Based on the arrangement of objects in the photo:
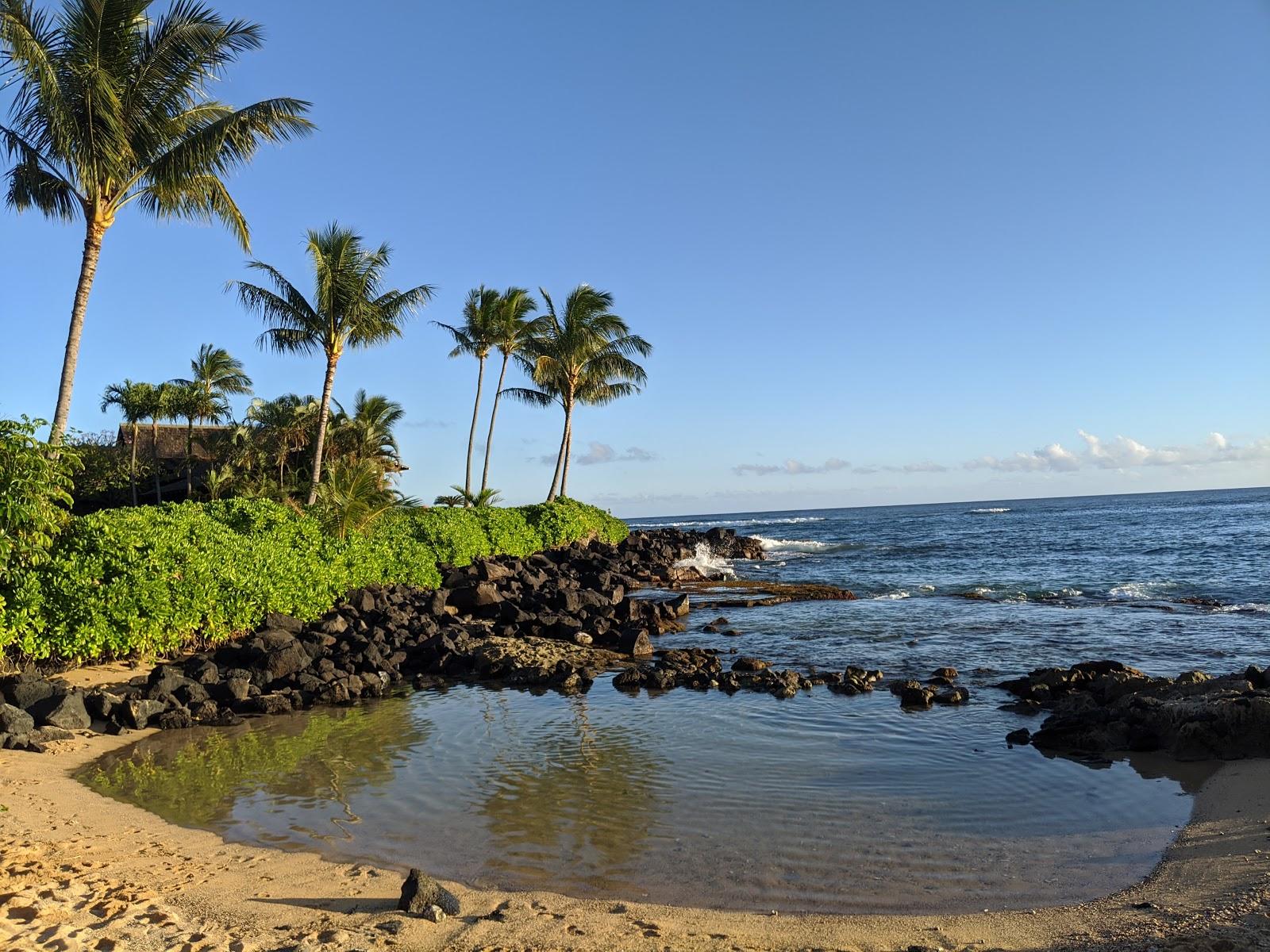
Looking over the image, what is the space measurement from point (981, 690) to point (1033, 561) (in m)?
26.9

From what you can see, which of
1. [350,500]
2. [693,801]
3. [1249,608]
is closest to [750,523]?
[1249,608]

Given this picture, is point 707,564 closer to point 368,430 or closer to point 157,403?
point 368,430

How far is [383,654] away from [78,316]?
25.4 feet

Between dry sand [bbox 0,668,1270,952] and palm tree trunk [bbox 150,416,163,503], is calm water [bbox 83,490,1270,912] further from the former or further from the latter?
palm tree trunk [bbox 150,416,163,503]

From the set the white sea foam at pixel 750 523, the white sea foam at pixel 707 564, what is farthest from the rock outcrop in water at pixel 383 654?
the white sea foam at pixel 750 523

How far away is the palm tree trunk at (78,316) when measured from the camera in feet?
43.2

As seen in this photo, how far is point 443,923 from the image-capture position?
480 cm

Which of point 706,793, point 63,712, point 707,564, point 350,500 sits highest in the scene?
point 350,500

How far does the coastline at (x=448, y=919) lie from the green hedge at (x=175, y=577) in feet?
16.2

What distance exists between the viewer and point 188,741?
372 inches

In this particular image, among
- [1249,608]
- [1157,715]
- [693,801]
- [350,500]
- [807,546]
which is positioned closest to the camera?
[693,801]

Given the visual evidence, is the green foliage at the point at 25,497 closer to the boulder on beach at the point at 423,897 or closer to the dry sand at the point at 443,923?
the dry sand at the point at 443,923

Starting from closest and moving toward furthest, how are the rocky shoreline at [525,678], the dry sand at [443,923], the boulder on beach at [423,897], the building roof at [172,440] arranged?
the dry sand at [443,923] < the boulder on beach at [423,897] < the rocky shoreline at [525,678] < the building roof at [172,440]

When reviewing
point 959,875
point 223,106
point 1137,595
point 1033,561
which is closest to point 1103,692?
point 959,875
